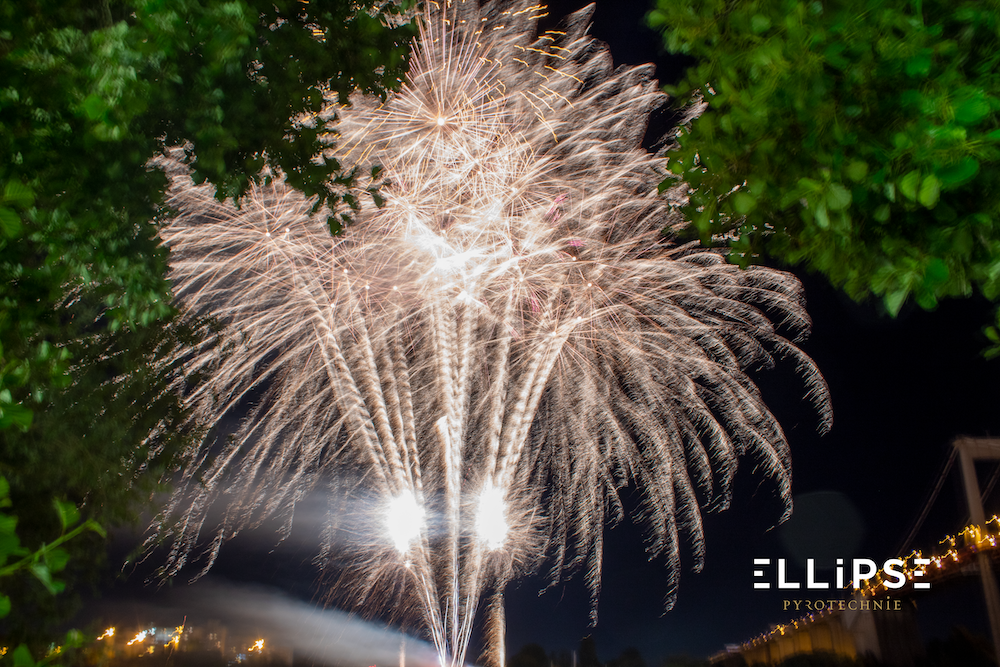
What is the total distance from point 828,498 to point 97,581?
41.3 metres

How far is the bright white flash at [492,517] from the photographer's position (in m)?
13.1

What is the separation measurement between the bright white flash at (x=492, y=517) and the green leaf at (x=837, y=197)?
38.0ft

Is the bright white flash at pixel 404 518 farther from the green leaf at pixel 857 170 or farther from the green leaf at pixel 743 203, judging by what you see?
the green leaf at pixel 857 170

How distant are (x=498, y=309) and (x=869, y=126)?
400 inches

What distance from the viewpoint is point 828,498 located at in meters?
37.5

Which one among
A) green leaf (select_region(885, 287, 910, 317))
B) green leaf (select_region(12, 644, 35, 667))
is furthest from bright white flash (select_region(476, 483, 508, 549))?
green leaf (select_region(12, 644, 35, 667))

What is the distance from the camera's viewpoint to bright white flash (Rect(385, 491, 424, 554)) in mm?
12648

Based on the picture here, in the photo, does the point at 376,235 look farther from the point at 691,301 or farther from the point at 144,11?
the point at 144,11

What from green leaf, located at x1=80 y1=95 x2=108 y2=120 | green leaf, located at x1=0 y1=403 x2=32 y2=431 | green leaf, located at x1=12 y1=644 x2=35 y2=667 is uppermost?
green leaf, located at x1=80 y1=95 x2=108 y2=120

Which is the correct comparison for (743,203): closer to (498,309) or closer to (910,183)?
(910,183)

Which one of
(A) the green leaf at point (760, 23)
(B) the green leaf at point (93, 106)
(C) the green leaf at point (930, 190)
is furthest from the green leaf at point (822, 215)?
(B) the green leaf at point (93, 106)

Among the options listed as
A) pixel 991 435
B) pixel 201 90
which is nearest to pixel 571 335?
pixel 201 90

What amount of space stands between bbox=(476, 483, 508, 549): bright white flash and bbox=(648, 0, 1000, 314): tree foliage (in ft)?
37.0

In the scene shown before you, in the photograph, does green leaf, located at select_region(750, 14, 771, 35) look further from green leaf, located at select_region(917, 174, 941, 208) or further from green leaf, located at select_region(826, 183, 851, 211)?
green leaf, located at select_region(917, 174, 941, 208)
